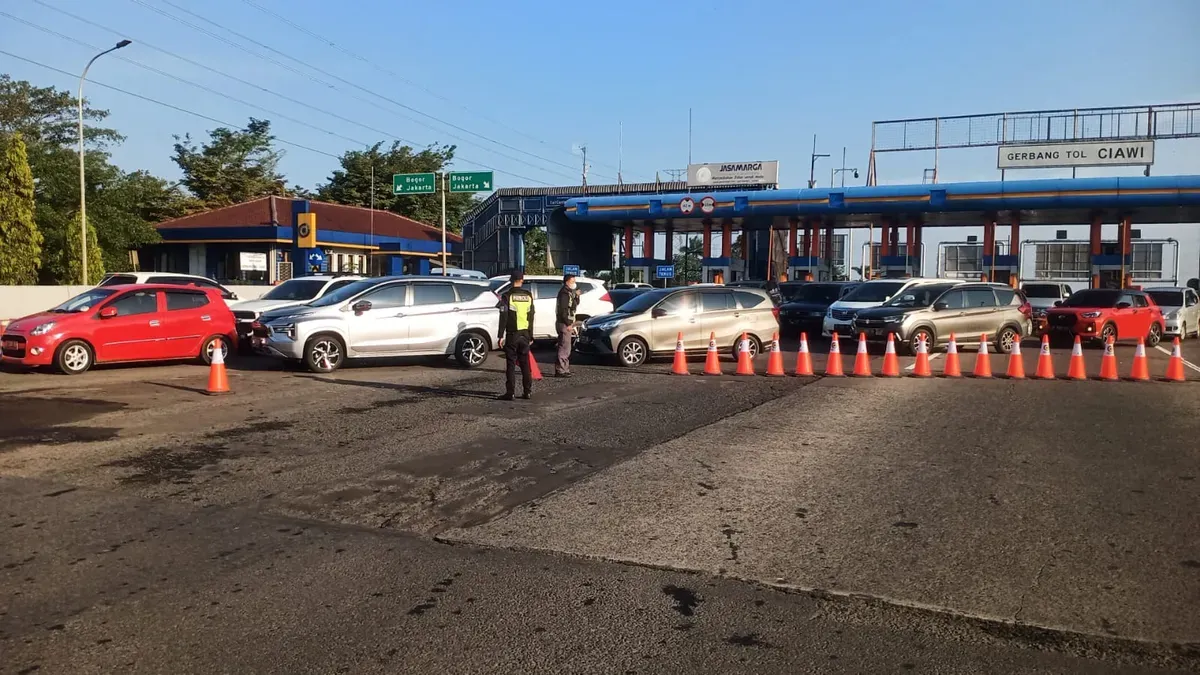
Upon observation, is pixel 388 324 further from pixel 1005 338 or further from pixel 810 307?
pixel 1005 338

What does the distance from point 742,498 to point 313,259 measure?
28.0 meters

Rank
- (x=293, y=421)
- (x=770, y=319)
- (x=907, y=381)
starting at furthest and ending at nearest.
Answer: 1. (x=770, y=319)
2. (x=907, y=381)
3. (x=293, y=421)

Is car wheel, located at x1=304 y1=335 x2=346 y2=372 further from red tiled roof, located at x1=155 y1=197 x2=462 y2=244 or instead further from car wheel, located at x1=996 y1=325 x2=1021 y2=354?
red tiled roof, located at x1=155 y1=197 x2=462 y2=244

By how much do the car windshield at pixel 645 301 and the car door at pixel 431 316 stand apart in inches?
129

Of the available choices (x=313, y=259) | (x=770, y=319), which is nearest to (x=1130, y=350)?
(x=770, y=319)

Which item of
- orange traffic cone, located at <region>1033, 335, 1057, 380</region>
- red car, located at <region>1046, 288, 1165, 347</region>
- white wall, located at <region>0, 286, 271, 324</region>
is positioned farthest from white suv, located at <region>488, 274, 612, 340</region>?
white wall, located at <region>0, 286, 271, 324</region>

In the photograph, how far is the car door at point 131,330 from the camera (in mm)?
15461

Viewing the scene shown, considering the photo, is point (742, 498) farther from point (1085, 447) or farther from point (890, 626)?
point (1085, 447)

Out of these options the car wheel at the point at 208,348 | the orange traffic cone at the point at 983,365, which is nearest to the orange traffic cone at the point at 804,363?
the orange traffic cone at the point at 983,365

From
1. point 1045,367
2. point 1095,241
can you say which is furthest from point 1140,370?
point 1095,241

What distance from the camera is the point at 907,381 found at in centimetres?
1477

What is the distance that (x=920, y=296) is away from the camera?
66.6ft

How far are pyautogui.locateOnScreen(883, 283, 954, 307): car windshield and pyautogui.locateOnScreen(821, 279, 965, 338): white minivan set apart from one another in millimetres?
583

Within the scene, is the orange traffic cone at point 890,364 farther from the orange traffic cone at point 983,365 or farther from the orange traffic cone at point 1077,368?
the orange traffic cone at point 1077,368
